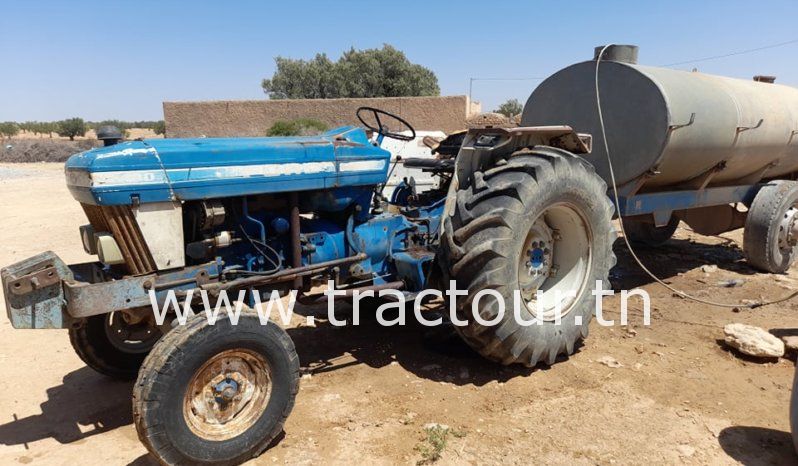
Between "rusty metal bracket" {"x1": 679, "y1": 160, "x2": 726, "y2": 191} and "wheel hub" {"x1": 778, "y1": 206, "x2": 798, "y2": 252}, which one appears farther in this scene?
"wheel hub" {"x1": 778, "y1": 206, "x2": 798, "y2": 252}

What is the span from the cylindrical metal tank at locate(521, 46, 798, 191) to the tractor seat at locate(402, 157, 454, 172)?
1.63 metres

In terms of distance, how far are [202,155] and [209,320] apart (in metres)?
0.96

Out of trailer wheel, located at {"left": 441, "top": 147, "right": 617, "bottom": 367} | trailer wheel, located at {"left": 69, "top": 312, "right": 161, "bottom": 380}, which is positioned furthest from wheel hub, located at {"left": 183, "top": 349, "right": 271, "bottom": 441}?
trailer wheel, located at {"left": 441, "top": 147, "right": 617, "bottom": 367}

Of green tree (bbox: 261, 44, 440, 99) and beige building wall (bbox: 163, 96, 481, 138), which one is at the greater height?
green tree (bbox: 261, 44, 440, 99)

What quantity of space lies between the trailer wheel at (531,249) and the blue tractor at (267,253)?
0.04 feet

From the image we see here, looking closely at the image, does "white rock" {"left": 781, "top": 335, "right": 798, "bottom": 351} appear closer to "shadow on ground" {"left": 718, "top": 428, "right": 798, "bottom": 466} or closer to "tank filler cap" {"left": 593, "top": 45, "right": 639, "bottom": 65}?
"shadow on ground" {"left": 718, "top": 428, "right": 798, "bottom": 466}

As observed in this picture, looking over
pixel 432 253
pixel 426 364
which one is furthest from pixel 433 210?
pixel 426 364

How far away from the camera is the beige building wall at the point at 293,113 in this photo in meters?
20.2

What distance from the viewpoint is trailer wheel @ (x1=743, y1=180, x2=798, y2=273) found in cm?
652

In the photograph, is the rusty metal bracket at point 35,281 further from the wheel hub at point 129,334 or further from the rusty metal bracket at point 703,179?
the rusty metal bracket at point 703,179

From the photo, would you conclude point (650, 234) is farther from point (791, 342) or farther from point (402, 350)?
point (402, 350)

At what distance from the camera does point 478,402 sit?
369 cm

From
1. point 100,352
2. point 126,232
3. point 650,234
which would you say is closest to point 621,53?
point 650,234

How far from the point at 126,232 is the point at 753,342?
14.3 feet
